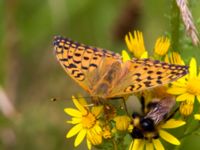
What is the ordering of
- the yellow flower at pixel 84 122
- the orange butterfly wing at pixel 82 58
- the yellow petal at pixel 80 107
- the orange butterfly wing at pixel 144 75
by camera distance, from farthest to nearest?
the orange butterfly wing at pixel 82 58, the yellow petal at pixel 80 107, the yellow flower at pixel 84 122, the orange butterfly wing at pixel 144 75

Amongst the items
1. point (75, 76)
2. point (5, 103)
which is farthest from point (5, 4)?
point (75, 76)

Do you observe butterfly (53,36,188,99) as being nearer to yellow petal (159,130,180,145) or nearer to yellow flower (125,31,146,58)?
yellow flower (125,31,146,58)

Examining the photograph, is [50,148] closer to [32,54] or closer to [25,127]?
[25,127]

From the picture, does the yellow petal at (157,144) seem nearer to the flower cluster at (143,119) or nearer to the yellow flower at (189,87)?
the flower cluster at (143,119)

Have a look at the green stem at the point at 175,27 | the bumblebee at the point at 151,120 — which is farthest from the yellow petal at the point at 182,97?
the green stem at the point at 175,27

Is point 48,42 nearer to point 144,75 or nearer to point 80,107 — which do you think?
point 80,107

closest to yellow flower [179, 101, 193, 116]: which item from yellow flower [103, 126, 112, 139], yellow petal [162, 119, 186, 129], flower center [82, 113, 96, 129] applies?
yellow petal [162, 119, 186, 129]
